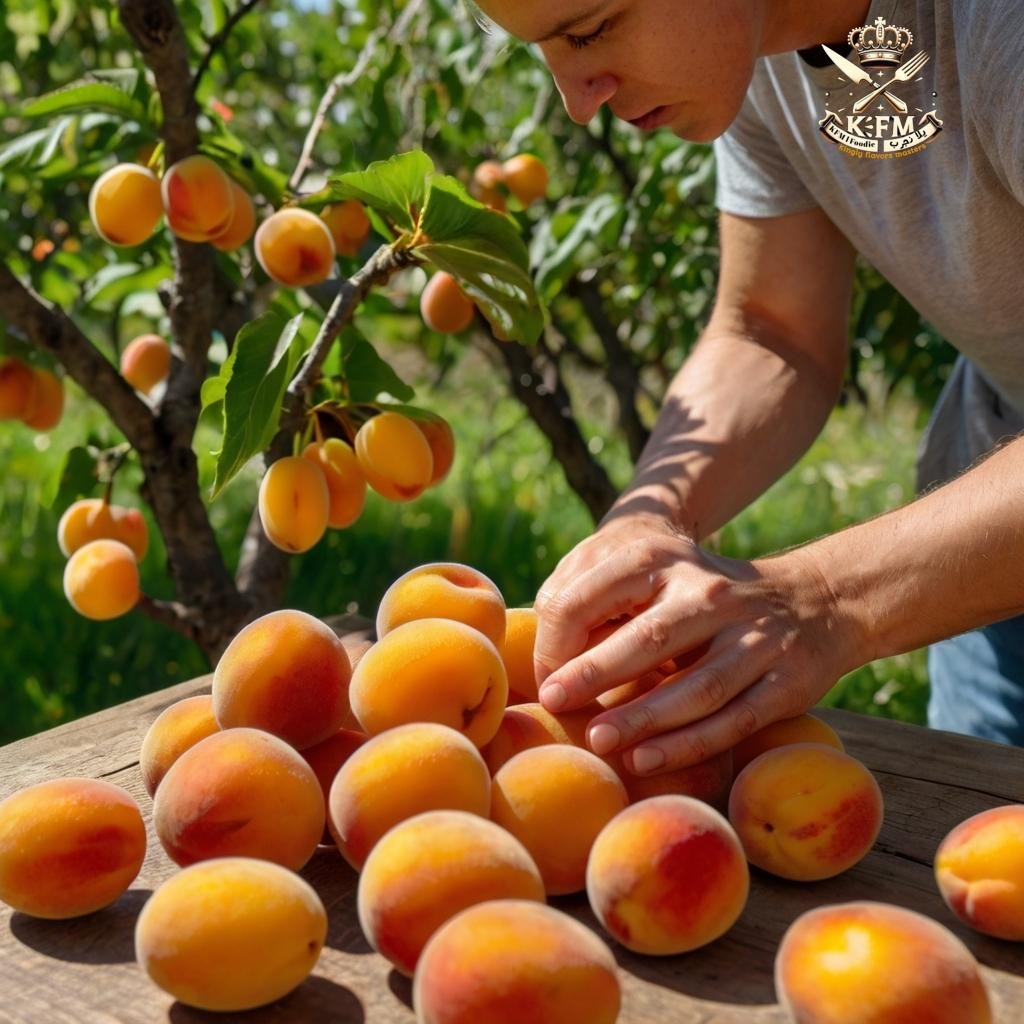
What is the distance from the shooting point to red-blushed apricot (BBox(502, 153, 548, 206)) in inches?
85.9

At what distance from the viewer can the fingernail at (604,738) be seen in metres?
1.00

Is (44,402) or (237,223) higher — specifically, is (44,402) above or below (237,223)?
below

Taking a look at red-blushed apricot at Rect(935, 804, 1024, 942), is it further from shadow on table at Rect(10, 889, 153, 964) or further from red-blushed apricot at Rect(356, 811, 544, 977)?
shadow on table at Rect(10, 889, 153, 964)

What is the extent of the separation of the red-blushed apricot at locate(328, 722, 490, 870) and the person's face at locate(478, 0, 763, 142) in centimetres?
70

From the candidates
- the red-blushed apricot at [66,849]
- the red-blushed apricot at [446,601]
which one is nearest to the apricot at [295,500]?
the red-blushed apricot at [446,601]

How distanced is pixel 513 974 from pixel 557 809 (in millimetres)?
213

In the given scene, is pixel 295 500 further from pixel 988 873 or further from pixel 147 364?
pixel 988 873

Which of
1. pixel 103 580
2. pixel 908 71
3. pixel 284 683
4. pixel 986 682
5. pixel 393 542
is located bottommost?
pixel 393 542

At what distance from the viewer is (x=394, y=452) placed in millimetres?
1419

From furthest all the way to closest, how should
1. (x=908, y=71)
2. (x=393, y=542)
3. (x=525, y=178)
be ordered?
(x=393, y=542)
(x=525, y=178)
(x=908, y=71)

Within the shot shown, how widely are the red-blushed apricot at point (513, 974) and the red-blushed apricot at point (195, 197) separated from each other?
1059mm

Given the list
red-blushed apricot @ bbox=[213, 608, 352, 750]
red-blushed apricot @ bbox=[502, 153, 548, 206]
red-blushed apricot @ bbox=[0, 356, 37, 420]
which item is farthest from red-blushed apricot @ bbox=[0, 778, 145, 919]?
red-blushed apricot @ bbox=[502, 153, 548, 206]

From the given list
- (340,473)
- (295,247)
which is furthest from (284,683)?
(295,247)

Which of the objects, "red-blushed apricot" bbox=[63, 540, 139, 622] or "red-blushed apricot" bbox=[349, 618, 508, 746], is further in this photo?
"red-blushed apricot" bbox=[63, 540, 139, 622]
